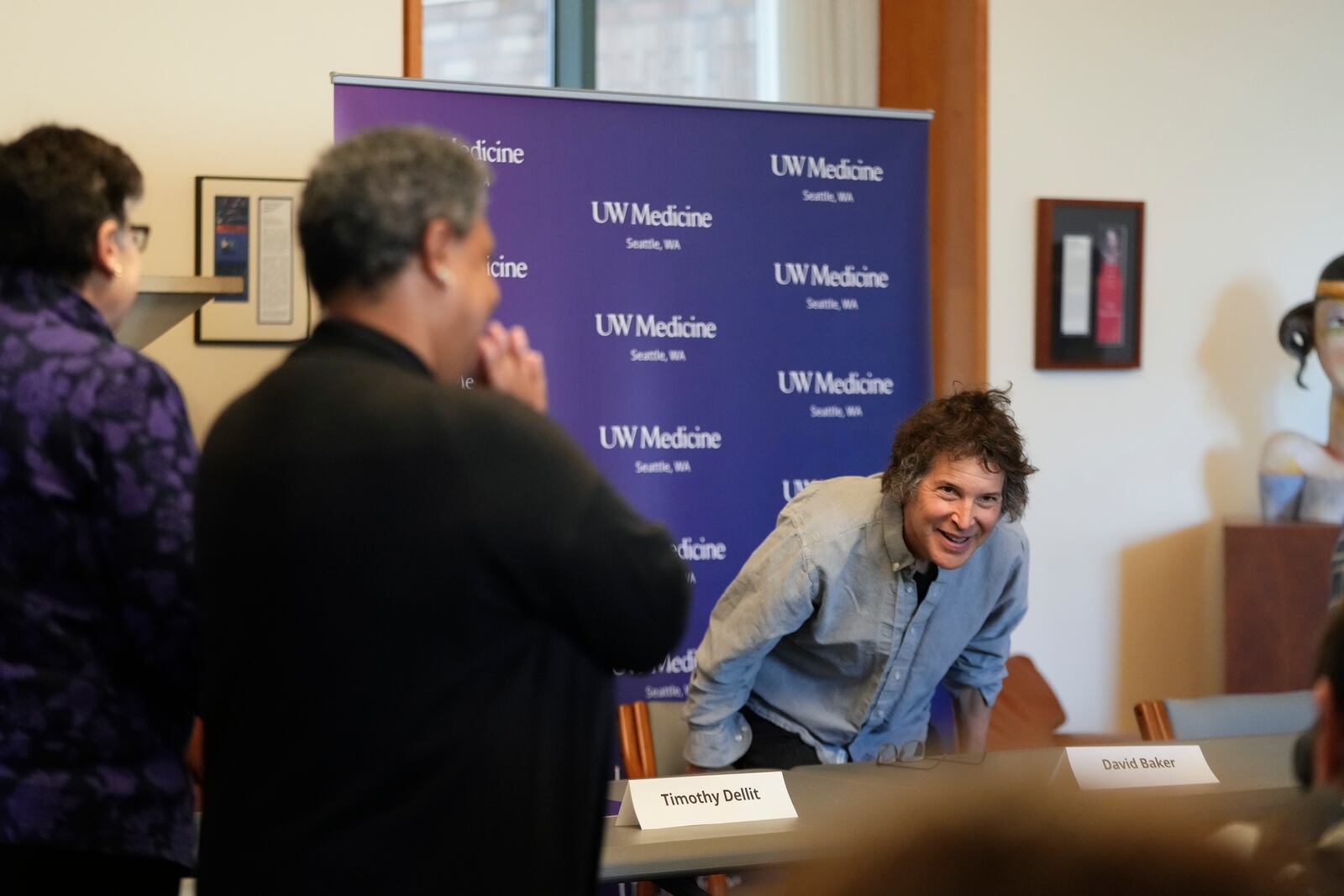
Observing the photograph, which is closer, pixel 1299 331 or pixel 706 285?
pixel 706 285

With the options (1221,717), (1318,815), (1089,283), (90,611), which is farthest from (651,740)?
(1089,283)

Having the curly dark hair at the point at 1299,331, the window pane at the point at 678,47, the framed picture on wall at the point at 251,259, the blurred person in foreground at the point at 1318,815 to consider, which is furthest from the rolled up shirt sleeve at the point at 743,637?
the curly dark hair at the point at 1299,331

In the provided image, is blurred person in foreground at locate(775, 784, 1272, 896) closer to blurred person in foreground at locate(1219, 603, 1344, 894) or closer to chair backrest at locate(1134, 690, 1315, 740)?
blurred person in foreground at locate(1219, 603, 1344, 894)

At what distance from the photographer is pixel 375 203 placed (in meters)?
1.45

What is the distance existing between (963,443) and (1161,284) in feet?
9.34

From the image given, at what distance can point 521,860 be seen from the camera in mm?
1415

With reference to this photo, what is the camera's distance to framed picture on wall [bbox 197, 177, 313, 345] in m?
4.16

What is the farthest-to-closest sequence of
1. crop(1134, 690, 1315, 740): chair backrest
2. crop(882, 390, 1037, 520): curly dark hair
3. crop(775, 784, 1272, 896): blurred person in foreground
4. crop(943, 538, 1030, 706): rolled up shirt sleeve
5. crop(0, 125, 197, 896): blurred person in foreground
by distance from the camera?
crop(1134, 690, 1315, 740): chair backrest, crop(943, 538, 1030, 706): rolled up shirt sleeve, crop(882, 390, 1037, 520): curly dark hair, crop(0, 125, 197, 896): blurred person in foreground, crop(775, 784, 1272, 896): blurred person in foreground

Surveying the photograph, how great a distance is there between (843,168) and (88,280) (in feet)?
9.38

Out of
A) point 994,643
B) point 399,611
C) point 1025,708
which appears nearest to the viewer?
point 399,611

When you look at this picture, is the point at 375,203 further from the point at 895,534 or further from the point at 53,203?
the point at 895,534

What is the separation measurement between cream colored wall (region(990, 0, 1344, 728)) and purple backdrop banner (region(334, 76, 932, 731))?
0.95 m

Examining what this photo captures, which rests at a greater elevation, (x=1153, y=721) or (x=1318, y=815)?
(x=1318, y=815)

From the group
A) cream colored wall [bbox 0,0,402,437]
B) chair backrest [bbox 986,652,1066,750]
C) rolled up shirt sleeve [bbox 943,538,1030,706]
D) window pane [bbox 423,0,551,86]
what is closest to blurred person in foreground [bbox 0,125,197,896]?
rolled up shirt sleeve [bbox 943,538,1030,706]
